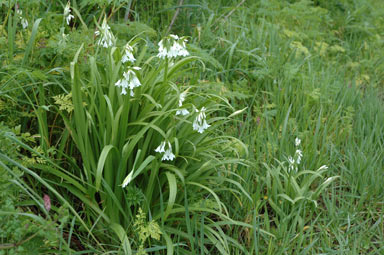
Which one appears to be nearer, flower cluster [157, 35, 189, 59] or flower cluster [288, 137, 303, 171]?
flower cluster [157, 35, 189, 59]

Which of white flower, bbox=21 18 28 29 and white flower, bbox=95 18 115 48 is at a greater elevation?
white flower, bbox=95 18 115 48

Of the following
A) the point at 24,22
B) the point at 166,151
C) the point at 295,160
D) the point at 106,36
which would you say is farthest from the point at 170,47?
the point at 295,160

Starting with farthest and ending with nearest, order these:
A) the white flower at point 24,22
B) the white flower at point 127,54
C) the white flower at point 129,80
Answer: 1. the white flower at point 24,22
2. the white flower at point 127,54
3. the white flower at point 129,80

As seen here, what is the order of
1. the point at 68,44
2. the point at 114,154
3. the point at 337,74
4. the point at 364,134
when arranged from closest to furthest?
1. the point at 114,154
2. the point at 68,44
3. the point at 364,134
4. the point at 337,74

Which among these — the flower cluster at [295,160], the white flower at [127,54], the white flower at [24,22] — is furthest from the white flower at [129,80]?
the flower cluster at [295,160]

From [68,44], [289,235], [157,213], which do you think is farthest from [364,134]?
[68,44]

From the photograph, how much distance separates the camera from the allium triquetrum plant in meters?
2.32

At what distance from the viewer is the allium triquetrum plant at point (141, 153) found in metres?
2.32

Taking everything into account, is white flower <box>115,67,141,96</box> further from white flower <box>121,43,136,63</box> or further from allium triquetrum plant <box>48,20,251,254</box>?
white flower <box>121,43,136,63</box>

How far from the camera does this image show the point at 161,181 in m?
2.54

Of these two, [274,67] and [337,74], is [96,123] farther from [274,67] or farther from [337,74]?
[337,74]

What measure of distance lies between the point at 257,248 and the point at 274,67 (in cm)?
190

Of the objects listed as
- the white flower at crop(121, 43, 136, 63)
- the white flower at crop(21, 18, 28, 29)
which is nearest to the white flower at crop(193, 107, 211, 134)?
the white flower at crop(121, 43, 136, 63)

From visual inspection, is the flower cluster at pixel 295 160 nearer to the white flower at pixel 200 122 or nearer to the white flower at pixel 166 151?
the white flower at pixel 200 122
